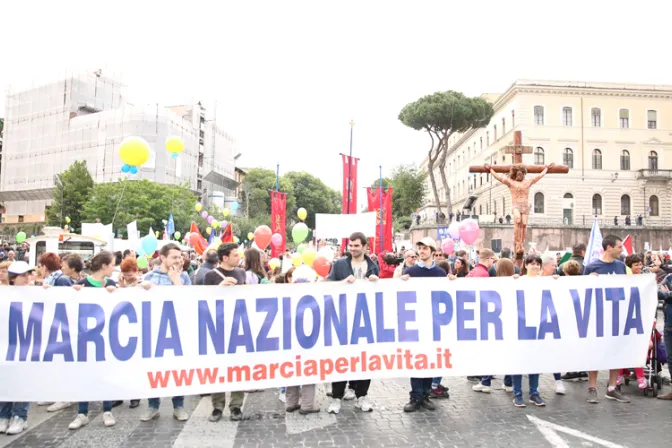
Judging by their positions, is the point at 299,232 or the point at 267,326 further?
the point at 299,232

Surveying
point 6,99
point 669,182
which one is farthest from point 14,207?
point 669,182

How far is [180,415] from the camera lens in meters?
5.18

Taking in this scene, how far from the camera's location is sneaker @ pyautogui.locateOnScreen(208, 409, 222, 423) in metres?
5.09

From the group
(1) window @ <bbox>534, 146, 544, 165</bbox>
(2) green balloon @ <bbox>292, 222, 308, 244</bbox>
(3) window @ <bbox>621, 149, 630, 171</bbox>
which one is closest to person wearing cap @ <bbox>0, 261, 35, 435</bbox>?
(2) green balloon @ <bbox>292, 222, 308, 244</bbox>

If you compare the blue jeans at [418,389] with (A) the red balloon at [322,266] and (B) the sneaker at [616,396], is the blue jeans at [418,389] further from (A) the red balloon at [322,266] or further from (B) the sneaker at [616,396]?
(A) the red balloon at [322,266]

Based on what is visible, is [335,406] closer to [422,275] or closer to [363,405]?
[363,405]

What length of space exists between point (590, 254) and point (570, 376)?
3257 millimetres

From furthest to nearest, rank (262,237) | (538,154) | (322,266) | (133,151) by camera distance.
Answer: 1. (538,154)
2. (262,237)
3. (133,151)
4. (322,266)

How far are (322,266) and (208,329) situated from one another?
4333 mm

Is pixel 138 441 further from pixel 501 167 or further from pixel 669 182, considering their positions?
pixel 669 182

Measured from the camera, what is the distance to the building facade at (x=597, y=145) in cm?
5075

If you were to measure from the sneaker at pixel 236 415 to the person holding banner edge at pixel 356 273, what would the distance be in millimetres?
904

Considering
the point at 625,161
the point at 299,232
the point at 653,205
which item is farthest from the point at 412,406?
the point at 625,161

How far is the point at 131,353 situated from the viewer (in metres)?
4.92
